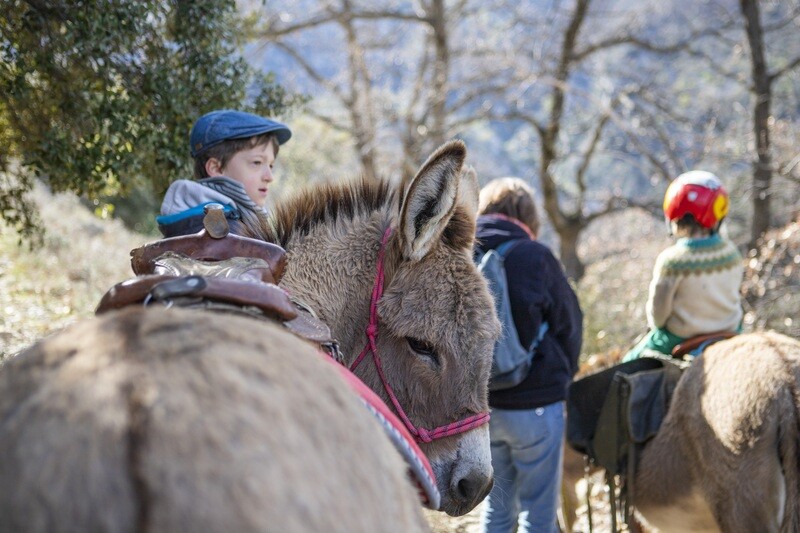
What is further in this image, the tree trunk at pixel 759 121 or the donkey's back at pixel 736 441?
the tree trunk at pixel 759 121

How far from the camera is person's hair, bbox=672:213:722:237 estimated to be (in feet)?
14.3

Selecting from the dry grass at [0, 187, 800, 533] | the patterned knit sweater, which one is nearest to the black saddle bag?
the patterned knit sweater

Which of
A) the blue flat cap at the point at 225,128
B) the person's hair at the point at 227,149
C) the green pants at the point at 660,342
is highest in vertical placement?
the blue flat cap at the point at 225,128

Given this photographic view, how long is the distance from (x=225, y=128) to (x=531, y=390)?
2.22m

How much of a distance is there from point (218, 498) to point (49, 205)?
14239 mm

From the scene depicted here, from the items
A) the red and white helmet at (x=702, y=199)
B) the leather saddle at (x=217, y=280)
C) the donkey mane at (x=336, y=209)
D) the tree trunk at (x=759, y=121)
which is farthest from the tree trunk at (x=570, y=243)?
the leather saddle at (x=217, y=280)

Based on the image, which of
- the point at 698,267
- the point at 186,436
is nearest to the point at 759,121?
the point at 698,267

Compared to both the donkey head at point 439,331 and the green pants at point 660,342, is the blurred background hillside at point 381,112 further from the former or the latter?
the green pants at point 660,342

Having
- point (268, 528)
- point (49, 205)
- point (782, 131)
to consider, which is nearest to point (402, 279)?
point (268, 528)

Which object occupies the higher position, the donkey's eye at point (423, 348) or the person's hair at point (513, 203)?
the person's hair at point (513, 203)

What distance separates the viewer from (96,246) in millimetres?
11117

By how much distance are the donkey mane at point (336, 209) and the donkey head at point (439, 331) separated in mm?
146

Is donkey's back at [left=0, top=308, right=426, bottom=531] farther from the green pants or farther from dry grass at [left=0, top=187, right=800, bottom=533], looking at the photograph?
the green pants

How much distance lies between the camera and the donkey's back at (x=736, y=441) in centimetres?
346
